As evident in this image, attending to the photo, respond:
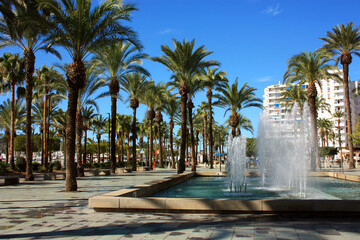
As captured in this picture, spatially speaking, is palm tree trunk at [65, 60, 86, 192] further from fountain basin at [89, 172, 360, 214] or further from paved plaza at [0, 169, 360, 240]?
fountain basin at [89, 172, 360, 214]

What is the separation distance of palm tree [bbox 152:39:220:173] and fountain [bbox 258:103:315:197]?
262 inches

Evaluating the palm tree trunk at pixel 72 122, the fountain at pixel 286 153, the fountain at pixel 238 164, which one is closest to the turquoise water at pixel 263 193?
the fountain at pixel 286 153

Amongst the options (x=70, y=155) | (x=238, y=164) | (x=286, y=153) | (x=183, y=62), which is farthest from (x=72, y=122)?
(x=183, y=62)

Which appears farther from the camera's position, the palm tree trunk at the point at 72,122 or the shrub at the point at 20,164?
the shrub at the point at 20,164

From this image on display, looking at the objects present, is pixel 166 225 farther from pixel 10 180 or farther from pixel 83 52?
pixel 10 180

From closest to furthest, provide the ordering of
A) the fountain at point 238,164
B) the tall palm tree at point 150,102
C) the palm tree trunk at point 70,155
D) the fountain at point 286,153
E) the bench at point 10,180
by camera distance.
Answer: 1. the palm tree trunk at point 70,155
2. the fountain at point 286,153
3. the fountain at point 238,164
4. the bench at point 10,180
5. the tall palm tree at point 150,102

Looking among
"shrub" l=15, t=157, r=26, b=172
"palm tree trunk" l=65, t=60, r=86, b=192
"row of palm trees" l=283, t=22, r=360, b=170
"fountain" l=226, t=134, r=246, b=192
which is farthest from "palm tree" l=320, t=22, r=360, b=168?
"shrub" l=15, t=157, r=26, b=172

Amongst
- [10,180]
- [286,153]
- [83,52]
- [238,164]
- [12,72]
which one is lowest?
[10,180]

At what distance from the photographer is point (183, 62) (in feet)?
84.1

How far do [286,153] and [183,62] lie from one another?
11.0 meters

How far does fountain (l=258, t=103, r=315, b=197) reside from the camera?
15.1 metres

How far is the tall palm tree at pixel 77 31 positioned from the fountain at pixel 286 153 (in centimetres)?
893

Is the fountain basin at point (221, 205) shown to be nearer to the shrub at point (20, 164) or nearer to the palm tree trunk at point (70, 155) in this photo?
the palm tree trunk at point (70, 155)

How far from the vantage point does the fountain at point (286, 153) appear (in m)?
15.1
